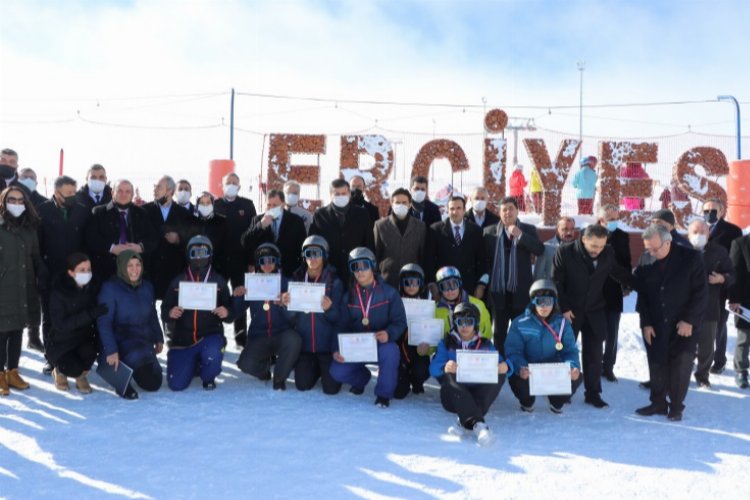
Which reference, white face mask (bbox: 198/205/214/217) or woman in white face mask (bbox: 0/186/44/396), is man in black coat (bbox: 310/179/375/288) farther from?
woman in white face mask (bbox: 0/186/44/396)

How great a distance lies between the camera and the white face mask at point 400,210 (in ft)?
21.9

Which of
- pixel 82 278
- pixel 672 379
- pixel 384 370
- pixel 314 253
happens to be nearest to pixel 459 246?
pixel 314 253

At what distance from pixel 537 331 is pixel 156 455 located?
3.25m

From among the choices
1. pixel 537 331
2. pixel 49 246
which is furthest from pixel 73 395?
pixel 537 331

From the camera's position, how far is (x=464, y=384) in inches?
208

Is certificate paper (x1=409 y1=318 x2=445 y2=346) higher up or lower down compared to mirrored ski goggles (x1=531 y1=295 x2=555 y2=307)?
→ lower down

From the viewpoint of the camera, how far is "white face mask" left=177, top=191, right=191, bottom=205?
24.1ft

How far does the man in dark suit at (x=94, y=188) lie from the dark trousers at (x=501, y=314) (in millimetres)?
4322

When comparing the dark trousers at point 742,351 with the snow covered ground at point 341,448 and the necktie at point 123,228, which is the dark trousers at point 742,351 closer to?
the snow covered ground at point 341,448

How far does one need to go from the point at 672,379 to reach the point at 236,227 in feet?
16.3

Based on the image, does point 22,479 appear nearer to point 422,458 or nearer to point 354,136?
point 422,458

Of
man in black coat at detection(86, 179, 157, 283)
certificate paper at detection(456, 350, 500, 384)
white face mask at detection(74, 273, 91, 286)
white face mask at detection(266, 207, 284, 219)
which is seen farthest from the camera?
white face mask at detection(266, 207, 284, 219)

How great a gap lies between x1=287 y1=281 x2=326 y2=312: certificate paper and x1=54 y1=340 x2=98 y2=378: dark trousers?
76.1 inches

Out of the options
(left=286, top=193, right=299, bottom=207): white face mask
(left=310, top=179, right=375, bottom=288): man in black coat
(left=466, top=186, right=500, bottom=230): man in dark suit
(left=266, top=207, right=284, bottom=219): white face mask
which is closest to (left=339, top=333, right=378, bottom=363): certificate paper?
(left=310, top=179, right=375, bottom=288): man in black coat
